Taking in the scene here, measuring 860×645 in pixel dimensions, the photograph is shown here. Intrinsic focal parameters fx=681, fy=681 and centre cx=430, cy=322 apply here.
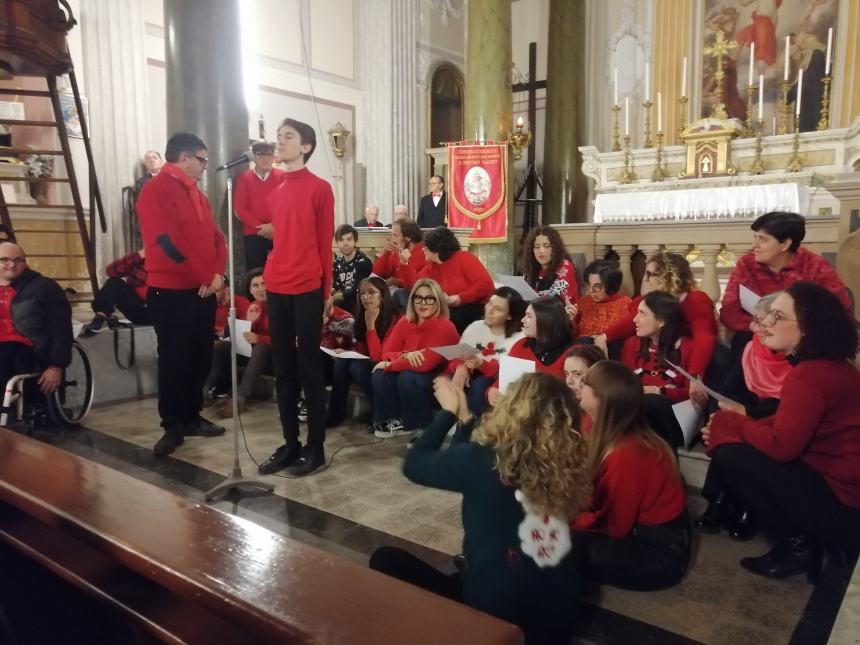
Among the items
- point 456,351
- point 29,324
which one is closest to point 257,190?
point 29,324

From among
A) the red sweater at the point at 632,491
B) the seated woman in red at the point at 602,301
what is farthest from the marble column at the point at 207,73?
the red sweater at the point at 632,491

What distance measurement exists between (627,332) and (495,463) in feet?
7.70

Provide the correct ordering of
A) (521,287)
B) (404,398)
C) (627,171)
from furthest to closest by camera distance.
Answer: (627,171) < (521,287) < (404,398)

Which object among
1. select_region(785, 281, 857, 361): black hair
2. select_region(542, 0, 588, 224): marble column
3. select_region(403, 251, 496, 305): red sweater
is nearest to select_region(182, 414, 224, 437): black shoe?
select_region(403, 251, 496, 305): red sweater

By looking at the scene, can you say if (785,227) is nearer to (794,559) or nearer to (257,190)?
(794,559)

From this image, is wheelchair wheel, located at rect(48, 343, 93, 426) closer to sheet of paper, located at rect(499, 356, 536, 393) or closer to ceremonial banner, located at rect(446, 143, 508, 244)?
sheet of paper, located at rect(499, 356, 536, 393)

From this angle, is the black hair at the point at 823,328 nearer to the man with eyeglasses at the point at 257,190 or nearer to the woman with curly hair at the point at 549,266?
the woman with curly hair at the point at 549,266

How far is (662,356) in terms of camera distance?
128 inches

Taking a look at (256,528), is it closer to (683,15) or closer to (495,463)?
(495,463)

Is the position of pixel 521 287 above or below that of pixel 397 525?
above

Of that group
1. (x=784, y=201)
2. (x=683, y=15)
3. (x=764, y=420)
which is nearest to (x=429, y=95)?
(x=683, y=15)

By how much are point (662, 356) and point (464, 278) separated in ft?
5.49

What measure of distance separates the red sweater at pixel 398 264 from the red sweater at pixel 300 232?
191cm

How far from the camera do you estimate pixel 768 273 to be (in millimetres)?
3352
